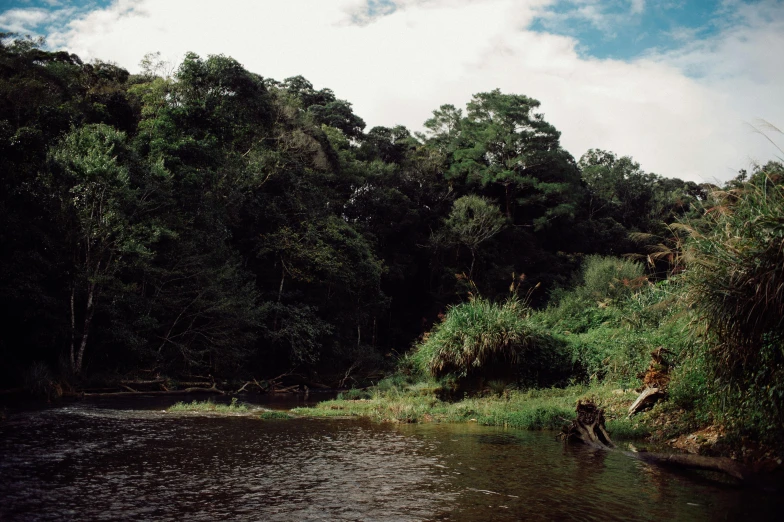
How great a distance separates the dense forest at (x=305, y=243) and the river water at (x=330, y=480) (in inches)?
85.4

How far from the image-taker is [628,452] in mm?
8484

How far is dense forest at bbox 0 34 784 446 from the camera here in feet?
30.1

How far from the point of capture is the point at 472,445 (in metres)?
9.52

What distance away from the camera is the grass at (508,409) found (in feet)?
38.5

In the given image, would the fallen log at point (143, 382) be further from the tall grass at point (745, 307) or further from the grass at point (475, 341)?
the tall grass at point (745, 307)

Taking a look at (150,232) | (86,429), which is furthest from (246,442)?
(150,232)

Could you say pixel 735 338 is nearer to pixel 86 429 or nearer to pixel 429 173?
pixel 86 429

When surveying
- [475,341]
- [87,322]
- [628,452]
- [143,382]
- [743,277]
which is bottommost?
[143,382]

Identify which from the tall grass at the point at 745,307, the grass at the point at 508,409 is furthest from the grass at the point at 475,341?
the tall grass at the point at 745,307

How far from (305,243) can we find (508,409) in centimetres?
1718

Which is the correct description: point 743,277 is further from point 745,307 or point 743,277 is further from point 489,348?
point 489,348

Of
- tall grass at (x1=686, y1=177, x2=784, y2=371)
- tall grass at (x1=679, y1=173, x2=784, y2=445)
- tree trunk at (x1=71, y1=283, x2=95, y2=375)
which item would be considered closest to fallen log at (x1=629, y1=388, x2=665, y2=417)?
tall grass at (x1=679, y1=173, x2=784, y2=445)

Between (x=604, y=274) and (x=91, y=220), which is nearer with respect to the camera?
(x=91, y=220)

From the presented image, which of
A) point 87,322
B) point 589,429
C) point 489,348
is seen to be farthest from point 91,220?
point 589,429
